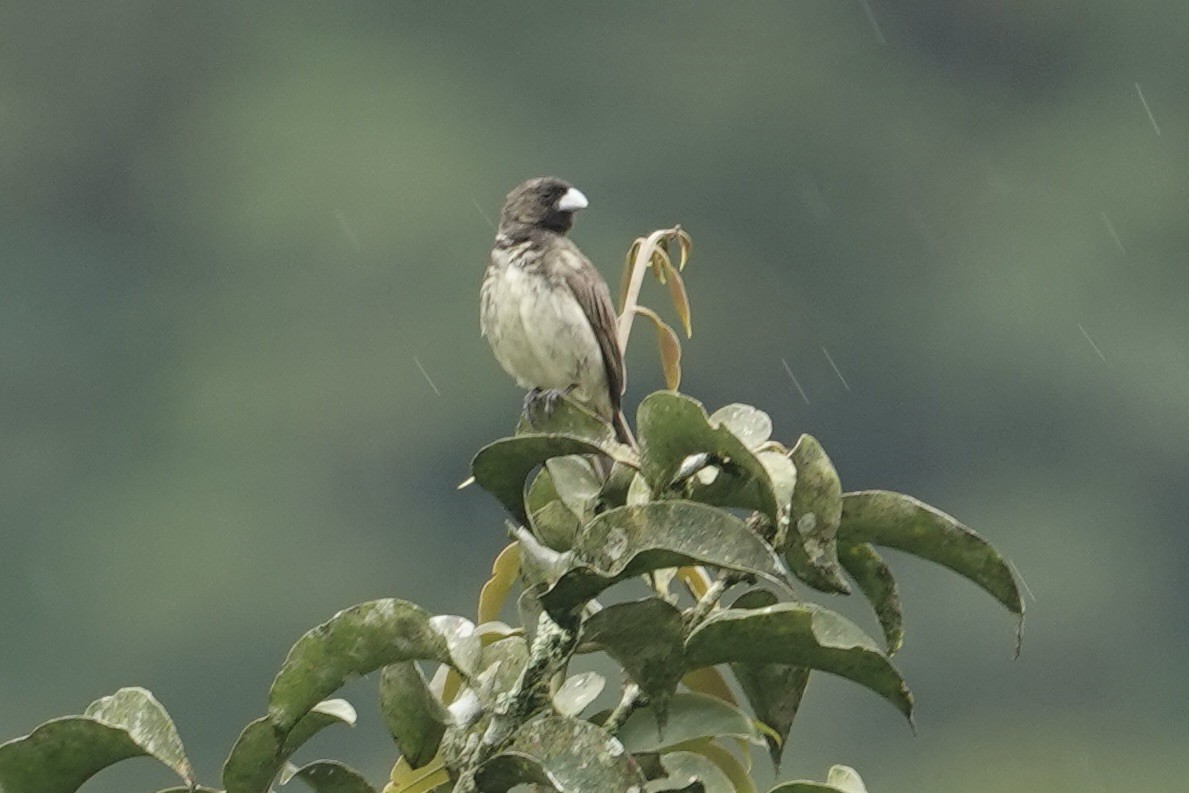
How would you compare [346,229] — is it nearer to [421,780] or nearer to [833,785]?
[421,780]

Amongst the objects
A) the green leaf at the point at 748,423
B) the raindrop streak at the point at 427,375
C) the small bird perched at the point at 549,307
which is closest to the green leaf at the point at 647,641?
the green leaf at the point at 748,423

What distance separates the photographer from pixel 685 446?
1673mm

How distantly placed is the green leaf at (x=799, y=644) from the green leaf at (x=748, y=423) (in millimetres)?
238

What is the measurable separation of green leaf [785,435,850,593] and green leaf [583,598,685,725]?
3.3 inches

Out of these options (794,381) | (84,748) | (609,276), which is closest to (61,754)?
(84,748)

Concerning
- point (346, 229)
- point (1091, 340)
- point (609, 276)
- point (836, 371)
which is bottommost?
point (1091, 340)

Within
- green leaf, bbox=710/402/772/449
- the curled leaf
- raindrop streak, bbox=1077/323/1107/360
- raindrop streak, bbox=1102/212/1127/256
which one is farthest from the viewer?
raindrop streak, bbox=1102/212/1127/256

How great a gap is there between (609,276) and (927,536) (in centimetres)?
2079

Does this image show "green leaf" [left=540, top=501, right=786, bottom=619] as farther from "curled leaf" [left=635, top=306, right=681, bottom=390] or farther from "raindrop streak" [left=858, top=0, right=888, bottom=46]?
"raindrop streak" [left=858, top=0, right=888, bottom=46]

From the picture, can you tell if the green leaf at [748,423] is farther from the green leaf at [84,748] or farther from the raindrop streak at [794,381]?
the raindrop streak at [794,381]

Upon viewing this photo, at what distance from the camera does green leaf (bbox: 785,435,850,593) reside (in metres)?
1.64

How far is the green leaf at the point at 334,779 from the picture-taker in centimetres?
165

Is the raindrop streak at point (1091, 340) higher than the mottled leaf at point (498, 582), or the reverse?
the mottled leaf at point (498, 582)

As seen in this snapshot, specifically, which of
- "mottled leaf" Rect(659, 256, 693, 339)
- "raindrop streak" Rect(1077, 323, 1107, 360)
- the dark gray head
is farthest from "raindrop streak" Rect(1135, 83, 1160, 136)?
"mottled leaf" Rect(659, 256, 693, 339)
